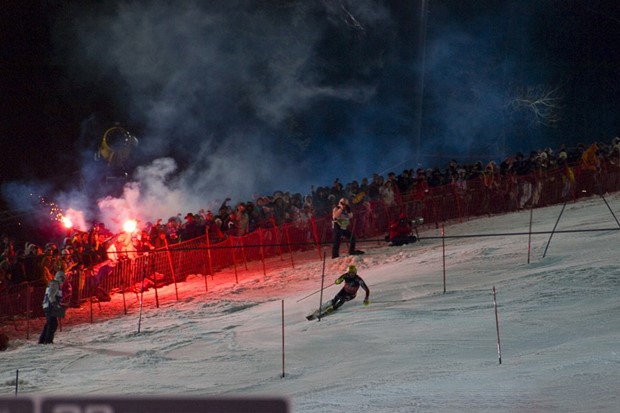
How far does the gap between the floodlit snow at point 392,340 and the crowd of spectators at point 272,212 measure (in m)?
1.55

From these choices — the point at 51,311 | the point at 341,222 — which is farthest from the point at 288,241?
the point at 51,311

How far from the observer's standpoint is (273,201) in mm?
23984

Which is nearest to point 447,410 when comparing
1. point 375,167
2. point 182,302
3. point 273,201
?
point 182,302

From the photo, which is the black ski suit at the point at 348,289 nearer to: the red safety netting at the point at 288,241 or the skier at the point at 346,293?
the skier at the point at 346,293

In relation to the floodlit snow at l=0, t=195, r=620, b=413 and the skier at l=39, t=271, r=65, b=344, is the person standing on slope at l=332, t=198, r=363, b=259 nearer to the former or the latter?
the floodlit snow at l=0, t=195, r=620, b=413

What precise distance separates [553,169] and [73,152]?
16.2 metres

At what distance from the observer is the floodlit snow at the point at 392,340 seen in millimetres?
10234

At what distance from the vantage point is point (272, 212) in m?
23.6

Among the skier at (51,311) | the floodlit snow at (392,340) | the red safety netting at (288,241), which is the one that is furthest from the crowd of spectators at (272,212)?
the skier at (51,311)

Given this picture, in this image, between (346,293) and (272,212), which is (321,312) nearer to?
(346,293)

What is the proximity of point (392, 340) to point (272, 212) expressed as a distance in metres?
10.5

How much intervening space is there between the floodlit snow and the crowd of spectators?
1.55 metres

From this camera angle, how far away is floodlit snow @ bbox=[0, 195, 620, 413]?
10234 millimetres

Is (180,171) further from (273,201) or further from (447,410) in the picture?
(447,410)
